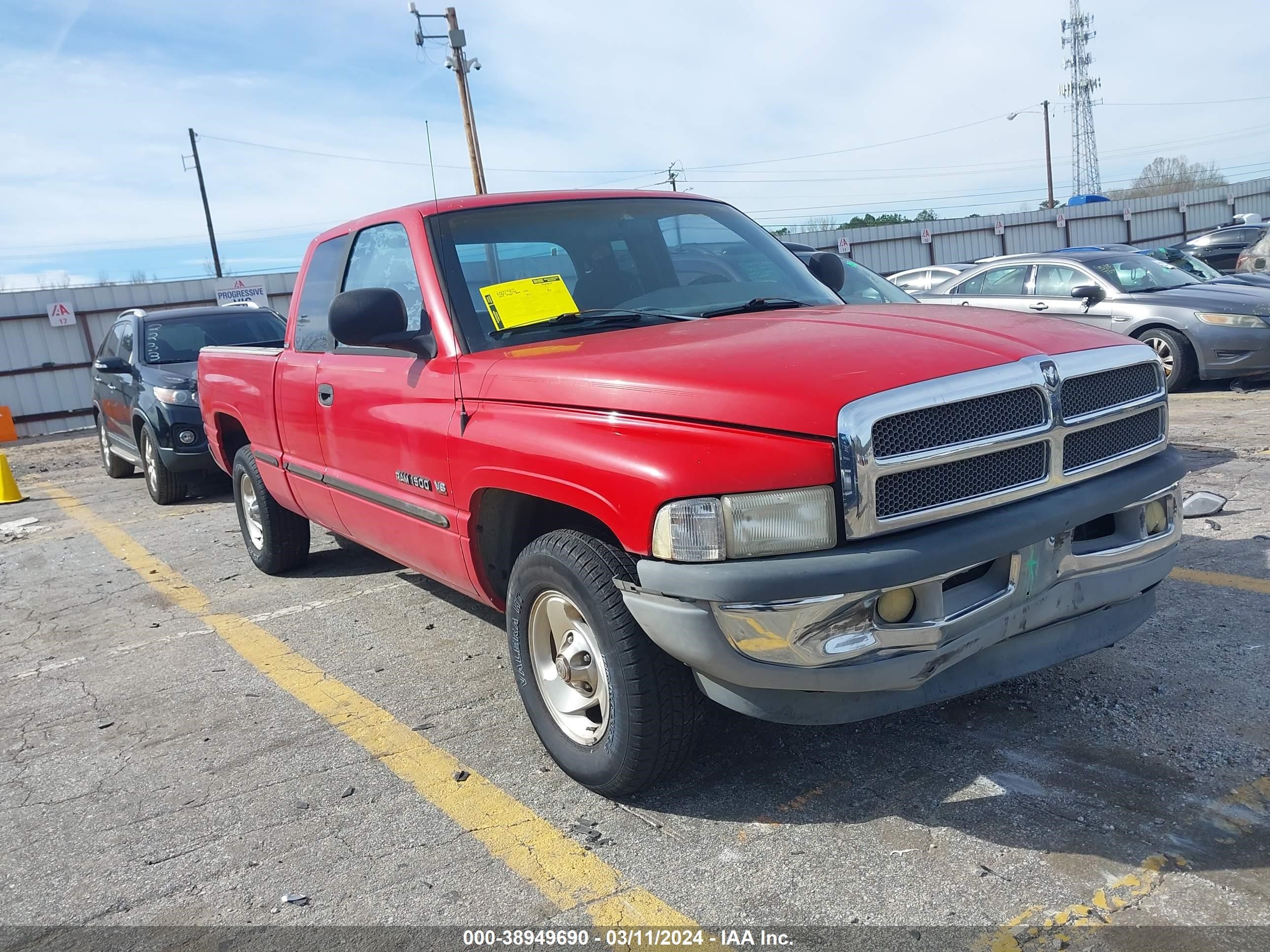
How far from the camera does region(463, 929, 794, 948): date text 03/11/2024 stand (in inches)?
91.3

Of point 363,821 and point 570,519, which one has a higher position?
point 570,519

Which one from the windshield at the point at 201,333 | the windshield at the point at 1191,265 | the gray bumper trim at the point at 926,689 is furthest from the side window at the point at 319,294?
the windshield at the point at 1191,265

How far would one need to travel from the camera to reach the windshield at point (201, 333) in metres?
9.55

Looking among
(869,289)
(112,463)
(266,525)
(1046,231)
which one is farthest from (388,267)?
(1046,231)

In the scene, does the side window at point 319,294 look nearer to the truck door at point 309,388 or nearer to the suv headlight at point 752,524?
the truck door at point 309,388

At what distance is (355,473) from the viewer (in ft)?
13.8

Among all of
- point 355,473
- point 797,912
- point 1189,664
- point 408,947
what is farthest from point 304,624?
point 1189,664

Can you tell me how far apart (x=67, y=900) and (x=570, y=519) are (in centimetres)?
173

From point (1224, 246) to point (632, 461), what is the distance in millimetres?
23989

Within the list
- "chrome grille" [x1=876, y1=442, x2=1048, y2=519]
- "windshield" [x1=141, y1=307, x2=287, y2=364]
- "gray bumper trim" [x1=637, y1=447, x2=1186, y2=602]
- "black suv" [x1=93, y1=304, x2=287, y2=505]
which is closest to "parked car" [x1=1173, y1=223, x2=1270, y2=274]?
"windshield" [x1=141, y1=307, x2=287, y2=364]

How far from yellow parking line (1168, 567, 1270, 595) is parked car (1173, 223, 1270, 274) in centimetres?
1982

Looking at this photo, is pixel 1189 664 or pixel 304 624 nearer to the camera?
pixel 1189 664

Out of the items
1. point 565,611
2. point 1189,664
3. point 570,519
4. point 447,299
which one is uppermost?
point 447,299

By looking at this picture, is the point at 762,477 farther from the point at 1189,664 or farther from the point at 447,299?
the point at 1189,664
